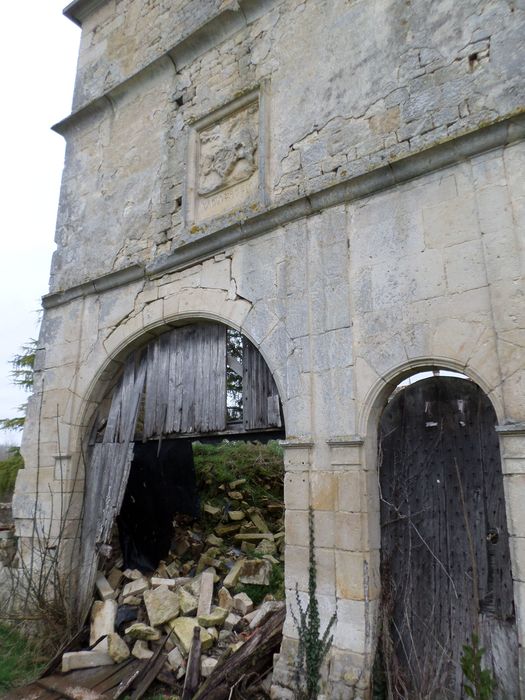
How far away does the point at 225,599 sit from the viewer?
15.9ft

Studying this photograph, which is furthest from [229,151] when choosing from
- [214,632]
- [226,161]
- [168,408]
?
[214,632]

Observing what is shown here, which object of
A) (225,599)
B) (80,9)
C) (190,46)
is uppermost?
(80,9)

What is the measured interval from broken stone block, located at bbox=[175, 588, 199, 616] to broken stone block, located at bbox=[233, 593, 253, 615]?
39 centimetres

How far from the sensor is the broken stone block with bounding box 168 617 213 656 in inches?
167

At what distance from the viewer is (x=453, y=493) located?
3.75 m

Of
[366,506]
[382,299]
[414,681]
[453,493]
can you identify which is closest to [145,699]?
[414,681]

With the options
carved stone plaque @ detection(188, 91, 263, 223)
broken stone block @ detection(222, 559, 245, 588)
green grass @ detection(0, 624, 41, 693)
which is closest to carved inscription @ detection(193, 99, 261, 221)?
carved stone plaque @ detection(188, 91, 263, 223)

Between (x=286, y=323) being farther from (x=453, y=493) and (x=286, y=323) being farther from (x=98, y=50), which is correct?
(x=98, y=50)

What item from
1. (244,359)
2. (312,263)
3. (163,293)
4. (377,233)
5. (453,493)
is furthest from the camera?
(163,293)

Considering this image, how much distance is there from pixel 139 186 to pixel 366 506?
460cm

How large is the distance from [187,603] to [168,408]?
1.90m

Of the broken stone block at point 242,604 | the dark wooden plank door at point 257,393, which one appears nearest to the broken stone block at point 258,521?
the broken stone block at point 242,604

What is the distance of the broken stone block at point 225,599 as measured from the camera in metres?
4.79

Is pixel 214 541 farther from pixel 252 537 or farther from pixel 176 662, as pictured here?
pixel 176 662
